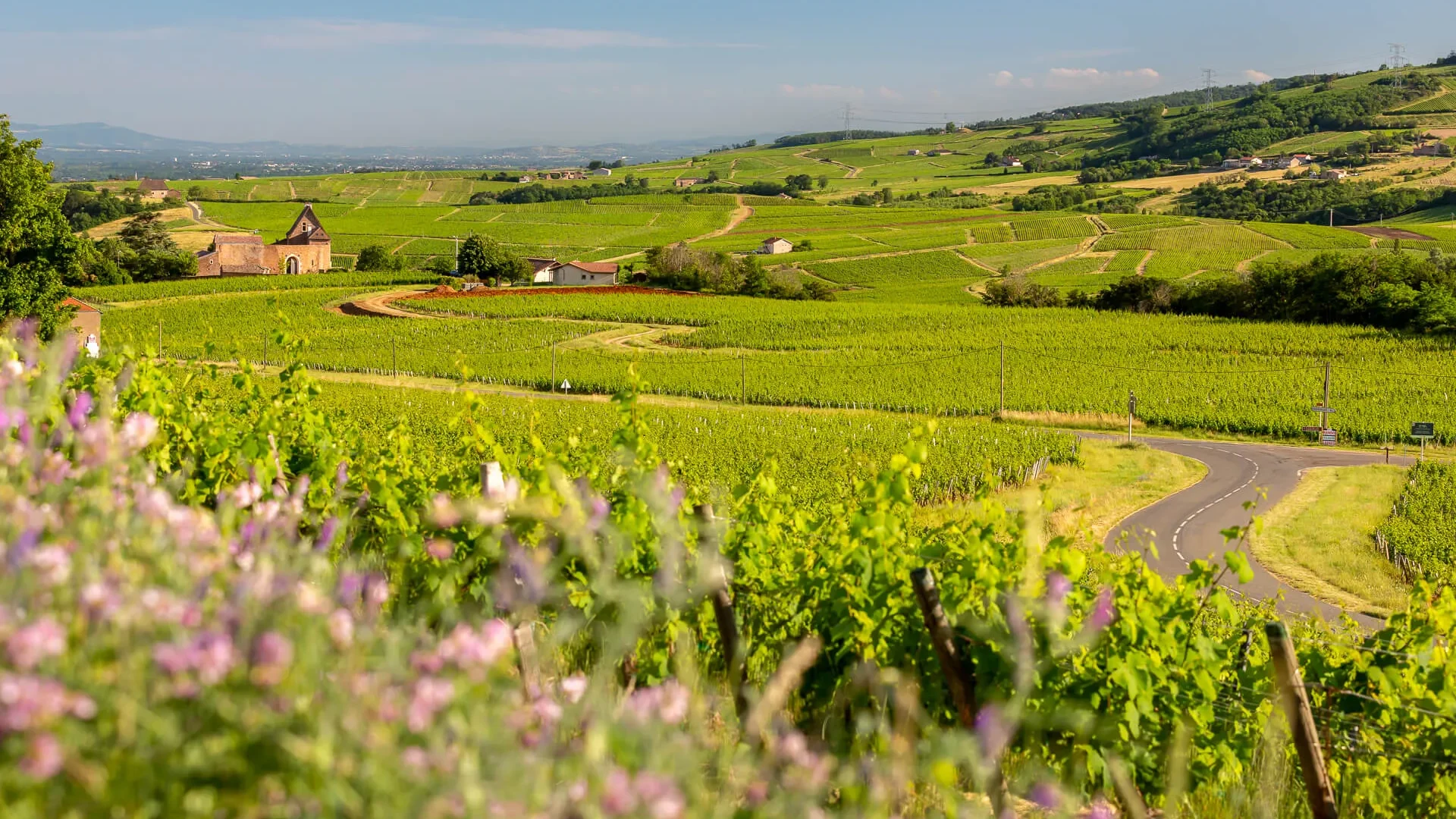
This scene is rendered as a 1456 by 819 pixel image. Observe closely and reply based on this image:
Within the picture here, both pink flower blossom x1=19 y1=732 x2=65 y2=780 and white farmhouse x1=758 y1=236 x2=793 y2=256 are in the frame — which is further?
white farmhouse x1=758 y1=236 x2=793 y2=256

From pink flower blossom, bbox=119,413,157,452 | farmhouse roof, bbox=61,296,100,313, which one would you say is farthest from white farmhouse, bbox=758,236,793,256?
pink flower blossom, bbox=119,413,157,452

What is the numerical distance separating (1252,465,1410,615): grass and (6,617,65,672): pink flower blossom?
21.3 metres

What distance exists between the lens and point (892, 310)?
63.8 meters

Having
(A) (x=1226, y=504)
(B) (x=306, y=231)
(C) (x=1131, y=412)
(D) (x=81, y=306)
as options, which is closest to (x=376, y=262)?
(B) (x=306, y=231)

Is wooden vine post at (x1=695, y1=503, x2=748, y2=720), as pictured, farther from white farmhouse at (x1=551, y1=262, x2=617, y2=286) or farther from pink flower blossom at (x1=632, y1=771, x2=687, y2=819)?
white farmhouse at (x1=551, y1=262, x2=617, y2=286)

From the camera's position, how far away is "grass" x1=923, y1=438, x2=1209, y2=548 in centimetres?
2650

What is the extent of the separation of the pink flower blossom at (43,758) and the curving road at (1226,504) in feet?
56.2

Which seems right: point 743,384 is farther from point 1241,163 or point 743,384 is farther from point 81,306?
point 1241,163

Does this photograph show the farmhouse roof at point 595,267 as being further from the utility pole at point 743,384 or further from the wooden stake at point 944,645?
the wooden stake at point 944,645

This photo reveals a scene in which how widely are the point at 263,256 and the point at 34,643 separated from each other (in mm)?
94289

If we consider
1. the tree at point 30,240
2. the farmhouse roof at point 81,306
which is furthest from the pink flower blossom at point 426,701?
the farmhouse roof at point 81,306

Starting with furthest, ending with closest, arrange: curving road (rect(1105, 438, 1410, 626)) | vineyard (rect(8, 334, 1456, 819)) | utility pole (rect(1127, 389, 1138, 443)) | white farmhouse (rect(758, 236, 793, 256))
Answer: white farmhouse (rect(758, 236, 793, 256))
utility pole (rect(1127, 389, 1138, 443))
curving road (rect(1105, 438, 1410, 626))
vineyard (rect(8, 334, 1456, 819))

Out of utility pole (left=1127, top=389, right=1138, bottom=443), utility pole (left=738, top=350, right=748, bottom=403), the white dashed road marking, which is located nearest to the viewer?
the white dashed road marking

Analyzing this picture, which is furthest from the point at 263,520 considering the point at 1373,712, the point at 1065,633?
the point at 1373,712
